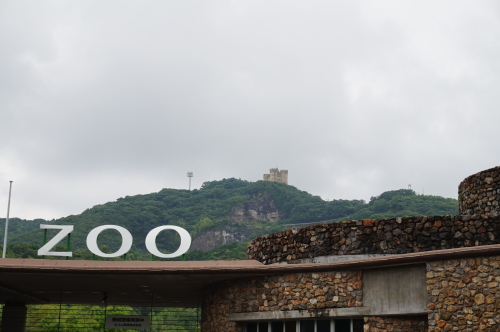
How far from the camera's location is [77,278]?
18.1 meters

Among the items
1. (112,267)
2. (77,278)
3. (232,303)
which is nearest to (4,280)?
(77,278)

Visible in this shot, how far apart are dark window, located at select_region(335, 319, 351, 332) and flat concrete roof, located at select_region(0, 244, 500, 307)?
1316 mm

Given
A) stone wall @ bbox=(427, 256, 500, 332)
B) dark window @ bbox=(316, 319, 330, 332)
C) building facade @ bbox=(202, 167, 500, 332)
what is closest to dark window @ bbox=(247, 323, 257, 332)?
building facade @ bbox=(202, 167, 500, 332)

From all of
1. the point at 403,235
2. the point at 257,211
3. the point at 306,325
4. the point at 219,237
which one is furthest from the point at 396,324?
the point at 257,211

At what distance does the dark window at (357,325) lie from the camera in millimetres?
14945

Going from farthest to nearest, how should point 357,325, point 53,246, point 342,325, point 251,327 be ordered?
point 53,246 < point 251,327 < point 342,325 < point 357,325

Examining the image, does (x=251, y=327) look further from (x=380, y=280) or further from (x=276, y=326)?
(x=380, y=280)

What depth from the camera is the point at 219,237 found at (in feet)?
349

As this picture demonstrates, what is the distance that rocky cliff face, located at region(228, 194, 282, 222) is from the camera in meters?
117

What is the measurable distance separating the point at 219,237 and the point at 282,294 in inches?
3578

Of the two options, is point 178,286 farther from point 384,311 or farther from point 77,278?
point 384,311

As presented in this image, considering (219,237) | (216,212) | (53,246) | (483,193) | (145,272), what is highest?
(216,212)

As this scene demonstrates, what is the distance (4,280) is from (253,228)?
311 feet

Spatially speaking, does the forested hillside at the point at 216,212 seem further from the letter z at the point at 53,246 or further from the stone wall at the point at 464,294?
the stone wall at the point at 464,294
